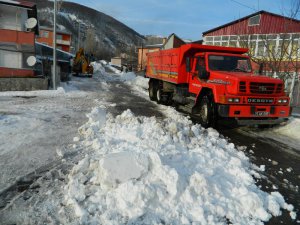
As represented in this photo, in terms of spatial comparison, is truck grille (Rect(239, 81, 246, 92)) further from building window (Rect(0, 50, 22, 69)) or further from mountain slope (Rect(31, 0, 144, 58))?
mountain slope (Rect(31, 0, 144, 58))

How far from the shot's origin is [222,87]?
8641mm

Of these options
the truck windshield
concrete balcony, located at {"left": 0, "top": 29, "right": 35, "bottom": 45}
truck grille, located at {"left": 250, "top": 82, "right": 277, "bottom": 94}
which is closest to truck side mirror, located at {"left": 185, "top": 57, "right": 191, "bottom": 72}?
the truck windshield

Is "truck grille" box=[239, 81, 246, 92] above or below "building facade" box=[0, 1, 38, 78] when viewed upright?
below

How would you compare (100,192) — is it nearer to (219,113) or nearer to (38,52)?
(219,113)

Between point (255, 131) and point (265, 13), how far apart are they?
76.8 ft

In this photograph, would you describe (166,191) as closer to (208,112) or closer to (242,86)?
(242,86)

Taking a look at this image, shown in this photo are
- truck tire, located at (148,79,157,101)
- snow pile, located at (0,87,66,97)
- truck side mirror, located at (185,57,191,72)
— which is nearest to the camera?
truck side mirror, located at (185,57,191,72)

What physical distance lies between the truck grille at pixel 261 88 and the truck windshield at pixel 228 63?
1616mm

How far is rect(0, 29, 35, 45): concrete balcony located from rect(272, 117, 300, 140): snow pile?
17467 millimetres

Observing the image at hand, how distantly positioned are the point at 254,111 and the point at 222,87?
4.00 feet

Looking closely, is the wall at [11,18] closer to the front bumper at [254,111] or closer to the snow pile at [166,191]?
the front bumper at [254,111]

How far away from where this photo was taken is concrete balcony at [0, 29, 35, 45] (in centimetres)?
1881

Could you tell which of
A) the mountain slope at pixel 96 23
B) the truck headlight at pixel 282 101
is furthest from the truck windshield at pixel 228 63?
the mountain slope at pixel 96 23

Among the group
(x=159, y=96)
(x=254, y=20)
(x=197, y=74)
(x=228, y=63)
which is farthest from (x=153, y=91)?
(x=254, y=20)
